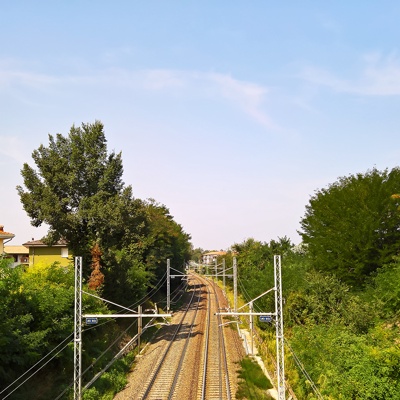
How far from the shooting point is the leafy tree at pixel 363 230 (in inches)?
1323

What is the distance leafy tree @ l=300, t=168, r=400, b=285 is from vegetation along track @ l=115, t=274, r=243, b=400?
449 inches

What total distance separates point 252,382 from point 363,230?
15467 mm

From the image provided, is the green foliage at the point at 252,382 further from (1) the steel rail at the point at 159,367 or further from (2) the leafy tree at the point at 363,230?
(2) the leafy tree at the point at 363,230

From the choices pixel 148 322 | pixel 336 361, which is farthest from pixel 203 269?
pixel 336 361

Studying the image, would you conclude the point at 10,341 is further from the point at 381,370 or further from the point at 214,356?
the point at 214,356

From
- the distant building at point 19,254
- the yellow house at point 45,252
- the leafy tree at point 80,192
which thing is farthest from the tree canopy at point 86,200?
the distant building at point 19,254

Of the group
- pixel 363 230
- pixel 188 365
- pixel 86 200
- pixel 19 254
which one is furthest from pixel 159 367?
pixel 19 254

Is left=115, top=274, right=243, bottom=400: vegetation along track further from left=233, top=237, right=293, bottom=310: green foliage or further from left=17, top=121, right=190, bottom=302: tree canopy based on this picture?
left=17, top=121, right=190, bottom=302: tree canopy

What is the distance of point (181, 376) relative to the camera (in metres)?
Result: 27.7

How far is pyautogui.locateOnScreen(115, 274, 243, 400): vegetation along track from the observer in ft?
80.9

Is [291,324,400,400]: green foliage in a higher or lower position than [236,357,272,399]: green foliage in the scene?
higher

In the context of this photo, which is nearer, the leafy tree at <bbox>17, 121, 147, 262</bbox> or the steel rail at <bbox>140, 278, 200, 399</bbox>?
the steel rail at <bbox>140, 278, 200, 399</bbox>

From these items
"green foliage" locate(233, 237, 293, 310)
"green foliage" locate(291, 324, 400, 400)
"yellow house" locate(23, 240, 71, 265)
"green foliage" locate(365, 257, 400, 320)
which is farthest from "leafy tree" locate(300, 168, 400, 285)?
"yellow house" locate(23, 240, 71, 265)

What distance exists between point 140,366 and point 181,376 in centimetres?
398
